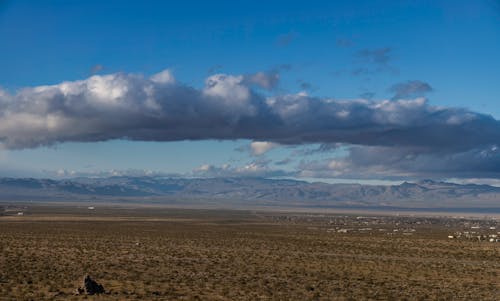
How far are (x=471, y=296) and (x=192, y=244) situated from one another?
2900 centimetres

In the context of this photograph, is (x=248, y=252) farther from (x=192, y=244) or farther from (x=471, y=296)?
(x=471, y=296)

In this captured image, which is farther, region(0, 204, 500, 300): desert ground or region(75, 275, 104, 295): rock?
region(0, 204, 500, 300): desert ground

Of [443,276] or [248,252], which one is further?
[248,252]

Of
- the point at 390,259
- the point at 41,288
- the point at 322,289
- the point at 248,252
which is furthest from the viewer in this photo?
the point at 248,252


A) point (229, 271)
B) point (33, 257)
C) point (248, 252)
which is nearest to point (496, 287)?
point (229, 271)

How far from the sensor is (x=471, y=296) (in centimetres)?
2598

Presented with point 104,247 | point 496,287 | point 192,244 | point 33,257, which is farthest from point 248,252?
point 496,287

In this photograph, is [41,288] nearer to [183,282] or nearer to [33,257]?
[183,282]

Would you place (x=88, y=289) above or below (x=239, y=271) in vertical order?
above

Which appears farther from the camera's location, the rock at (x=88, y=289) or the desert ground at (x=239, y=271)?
the desert ground at (x=239, y=271)

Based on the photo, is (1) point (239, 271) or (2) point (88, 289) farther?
(1) point (239, 271)

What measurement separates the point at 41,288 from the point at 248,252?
2160 centimetres

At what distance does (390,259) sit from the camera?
136 ft

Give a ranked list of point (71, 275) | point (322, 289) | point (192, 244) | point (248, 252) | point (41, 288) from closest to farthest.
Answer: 1. point (41, 288)
2. point (322, 289)
3. point (71, 275)
4. point (248, 252)
5. point (192, 244)
